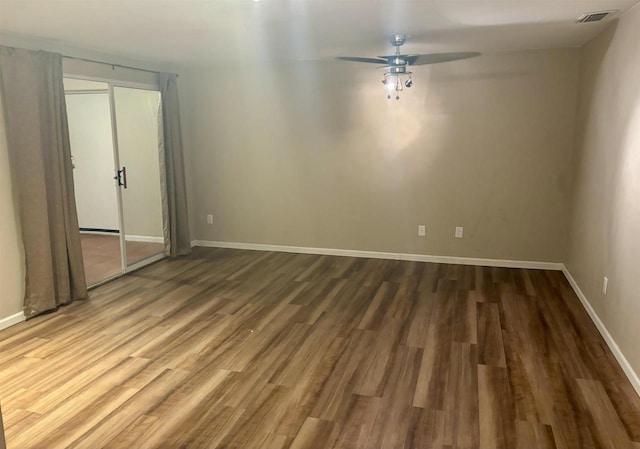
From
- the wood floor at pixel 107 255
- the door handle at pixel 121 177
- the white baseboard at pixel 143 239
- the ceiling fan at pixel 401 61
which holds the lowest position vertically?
the wood floor at pixel 107 255

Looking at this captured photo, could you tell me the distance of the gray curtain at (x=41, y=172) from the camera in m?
3.75

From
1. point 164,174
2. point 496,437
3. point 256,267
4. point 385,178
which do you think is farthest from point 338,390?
point 164,174

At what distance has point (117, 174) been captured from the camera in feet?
16.6

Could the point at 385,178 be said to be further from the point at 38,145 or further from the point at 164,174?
the point at 38,145

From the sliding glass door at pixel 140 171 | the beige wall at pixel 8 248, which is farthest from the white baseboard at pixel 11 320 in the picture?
the sliding glass door at pixel 140 171

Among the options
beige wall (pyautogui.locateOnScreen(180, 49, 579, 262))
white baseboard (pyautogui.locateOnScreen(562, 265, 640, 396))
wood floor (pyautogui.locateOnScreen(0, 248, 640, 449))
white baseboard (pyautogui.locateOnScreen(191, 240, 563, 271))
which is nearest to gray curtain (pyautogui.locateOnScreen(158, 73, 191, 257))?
beige wall (pyautogui.locateOnScreen(180, 49, 579, 262))

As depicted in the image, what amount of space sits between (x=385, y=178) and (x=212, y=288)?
7.87ft

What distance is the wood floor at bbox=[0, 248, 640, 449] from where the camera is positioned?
8.04 feet

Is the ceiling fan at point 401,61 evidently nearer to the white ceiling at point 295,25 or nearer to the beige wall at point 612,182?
the white ceiling at point 295,25

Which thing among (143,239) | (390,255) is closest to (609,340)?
(390,255)

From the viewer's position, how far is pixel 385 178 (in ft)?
18.2

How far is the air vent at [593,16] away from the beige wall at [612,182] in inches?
5.1

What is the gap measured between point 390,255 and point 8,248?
3963 mm

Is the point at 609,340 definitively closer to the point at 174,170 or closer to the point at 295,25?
the point at 295,25
